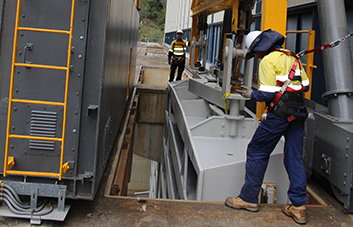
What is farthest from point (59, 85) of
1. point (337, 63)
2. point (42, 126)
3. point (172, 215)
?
point (337, 63)

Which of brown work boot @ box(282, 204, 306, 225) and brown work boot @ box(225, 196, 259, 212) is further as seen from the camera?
brown work boot @ box(225, 196, 259, 212)

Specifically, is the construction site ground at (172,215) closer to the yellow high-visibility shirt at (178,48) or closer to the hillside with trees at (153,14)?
the yellow high-visibility shirt at (178,48)

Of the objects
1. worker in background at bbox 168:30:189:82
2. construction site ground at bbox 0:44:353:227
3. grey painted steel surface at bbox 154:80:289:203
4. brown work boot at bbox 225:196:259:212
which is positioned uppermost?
worker in background at bbox 168:30:189:82

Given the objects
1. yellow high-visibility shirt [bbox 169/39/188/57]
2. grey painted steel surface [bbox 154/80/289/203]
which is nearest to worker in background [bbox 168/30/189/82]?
yellow high-visibility shirt [bbox 169/39/188/57]

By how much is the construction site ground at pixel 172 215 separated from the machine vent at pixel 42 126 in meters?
0.75

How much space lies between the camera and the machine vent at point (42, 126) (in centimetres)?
332

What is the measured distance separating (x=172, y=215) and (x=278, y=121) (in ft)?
4.88

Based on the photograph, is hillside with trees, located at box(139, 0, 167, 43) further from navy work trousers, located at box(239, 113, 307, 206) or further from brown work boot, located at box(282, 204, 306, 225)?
brown work boot, located at box(282, 204, 306, 225)

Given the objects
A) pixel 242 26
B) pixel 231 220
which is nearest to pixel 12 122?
pixel 231 220

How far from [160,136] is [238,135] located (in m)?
9.12

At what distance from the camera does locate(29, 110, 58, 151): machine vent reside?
10.9ft

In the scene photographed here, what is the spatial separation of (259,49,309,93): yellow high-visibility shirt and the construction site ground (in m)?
1.38

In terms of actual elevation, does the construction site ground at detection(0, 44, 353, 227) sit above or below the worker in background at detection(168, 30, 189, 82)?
below

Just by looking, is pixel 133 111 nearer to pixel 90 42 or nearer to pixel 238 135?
pixel 238 135
